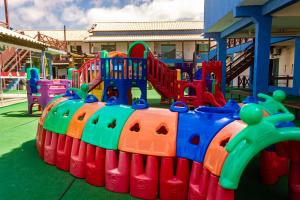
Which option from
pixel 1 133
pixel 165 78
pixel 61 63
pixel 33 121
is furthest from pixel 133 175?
pixel 61 63

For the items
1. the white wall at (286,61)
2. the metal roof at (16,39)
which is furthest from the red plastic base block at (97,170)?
the white wall at (286,61)

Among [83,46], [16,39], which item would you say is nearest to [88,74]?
[16,39]

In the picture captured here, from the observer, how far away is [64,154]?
13.2 ft

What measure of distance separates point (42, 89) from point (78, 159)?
229 inches

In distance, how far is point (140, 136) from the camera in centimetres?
322

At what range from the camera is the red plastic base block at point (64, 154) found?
13.1 feet

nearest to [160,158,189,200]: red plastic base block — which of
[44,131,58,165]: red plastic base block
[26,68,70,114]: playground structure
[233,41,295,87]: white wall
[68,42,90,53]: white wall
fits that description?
[44,131,58,165]: red plastic base block

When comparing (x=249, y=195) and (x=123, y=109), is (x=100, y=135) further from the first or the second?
(x=249, y=195)

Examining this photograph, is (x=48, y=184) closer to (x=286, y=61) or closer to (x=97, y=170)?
(x=97, y=170)

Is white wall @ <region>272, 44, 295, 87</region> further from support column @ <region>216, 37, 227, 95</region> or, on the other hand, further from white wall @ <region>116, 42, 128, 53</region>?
white wall @ <region>116, 42, 128, 53</region>

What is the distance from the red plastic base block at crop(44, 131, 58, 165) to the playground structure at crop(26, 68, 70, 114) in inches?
187

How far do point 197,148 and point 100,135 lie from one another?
4.60 feet

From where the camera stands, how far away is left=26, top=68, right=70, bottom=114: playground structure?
8711mm

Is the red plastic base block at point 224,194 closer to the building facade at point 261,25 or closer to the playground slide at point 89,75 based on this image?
the building facade at point 261,25
